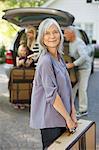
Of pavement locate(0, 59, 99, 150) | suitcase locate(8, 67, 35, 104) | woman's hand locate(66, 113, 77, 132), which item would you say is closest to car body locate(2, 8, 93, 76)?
suitcase locate(8, 67, 35, 104)

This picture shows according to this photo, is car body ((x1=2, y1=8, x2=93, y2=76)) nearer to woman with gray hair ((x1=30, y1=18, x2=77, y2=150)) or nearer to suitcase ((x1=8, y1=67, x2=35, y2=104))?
suitcase ((x1=8, y1=67, x2=35, y2=104))

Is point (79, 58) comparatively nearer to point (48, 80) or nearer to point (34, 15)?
point (34, 15)

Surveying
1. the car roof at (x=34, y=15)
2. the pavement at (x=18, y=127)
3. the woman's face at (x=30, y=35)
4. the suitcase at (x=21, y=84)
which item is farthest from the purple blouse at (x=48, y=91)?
the woman's face at (x=30, y=35)

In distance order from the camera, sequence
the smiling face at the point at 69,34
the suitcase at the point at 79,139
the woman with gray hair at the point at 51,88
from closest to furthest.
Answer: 1. the suitcase at the point at 79,139
2. the woman with gray hair at the point at 51,88
3. the smiling face at the point at 69,34

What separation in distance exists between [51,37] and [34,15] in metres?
4.10

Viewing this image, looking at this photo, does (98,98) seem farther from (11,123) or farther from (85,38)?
(11,123)

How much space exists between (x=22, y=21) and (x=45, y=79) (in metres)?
4.61

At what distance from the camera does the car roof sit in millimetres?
6963

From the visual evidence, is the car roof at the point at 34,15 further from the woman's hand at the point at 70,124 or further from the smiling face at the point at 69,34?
the woman's hand at the point at 70,124

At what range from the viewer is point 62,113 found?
11.7 ft

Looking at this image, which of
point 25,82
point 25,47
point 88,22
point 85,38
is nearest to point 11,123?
point 25,82

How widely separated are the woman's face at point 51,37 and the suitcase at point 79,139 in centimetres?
87

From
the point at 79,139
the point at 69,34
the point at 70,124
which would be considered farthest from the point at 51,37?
the point at 69,34

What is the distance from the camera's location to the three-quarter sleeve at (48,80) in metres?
3.51
